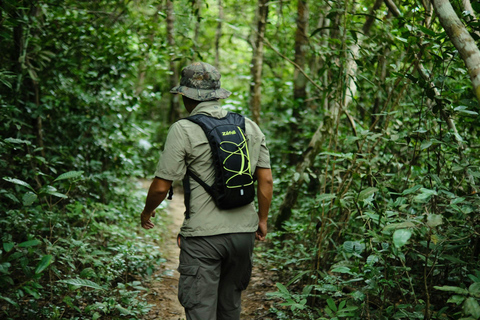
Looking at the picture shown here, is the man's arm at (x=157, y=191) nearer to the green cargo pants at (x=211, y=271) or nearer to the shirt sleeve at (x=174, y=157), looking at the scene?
the shirt sleeve at (x=174, y=157)

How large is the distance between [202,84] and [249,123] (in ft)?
1.55

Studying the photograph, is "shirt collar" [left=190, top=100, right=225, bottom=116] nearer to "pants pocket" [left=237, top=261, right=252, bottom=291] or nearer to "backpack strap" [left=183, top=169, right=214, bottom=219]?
"backpack strap" [left=183, top=169, right=214, bottom=219]

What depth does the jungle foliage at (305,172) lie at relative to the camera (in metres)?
3.20

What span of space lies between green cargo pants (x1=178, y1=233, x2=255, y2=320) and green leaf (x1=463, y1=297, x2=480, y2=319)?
148 centimetres

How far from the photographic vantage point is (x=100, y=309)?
13.1ft

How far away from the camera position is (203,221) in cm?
298

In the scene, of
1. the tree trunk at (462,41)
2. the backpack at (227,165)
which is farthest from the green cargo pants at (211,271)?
the tree trunk at (462,41)

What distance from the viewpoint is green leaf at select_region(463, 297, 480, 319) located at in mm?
2133

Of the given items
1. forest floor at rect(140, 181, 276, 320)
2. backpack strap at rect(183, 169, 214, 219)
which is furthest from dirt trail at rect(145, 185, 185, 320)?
backpack strap at rect(183, 169, 214, 219)

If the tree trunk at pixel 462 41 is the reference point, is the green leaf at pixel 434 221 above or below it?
below

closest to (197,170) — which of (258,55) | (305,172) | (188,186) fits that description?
(188,186)

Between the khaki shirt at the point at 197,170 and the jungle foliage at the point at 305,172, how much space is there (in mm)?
865

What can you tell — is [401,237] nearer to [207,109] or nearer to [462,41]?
[462,41]

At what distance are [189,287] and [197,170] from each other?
83 cm
